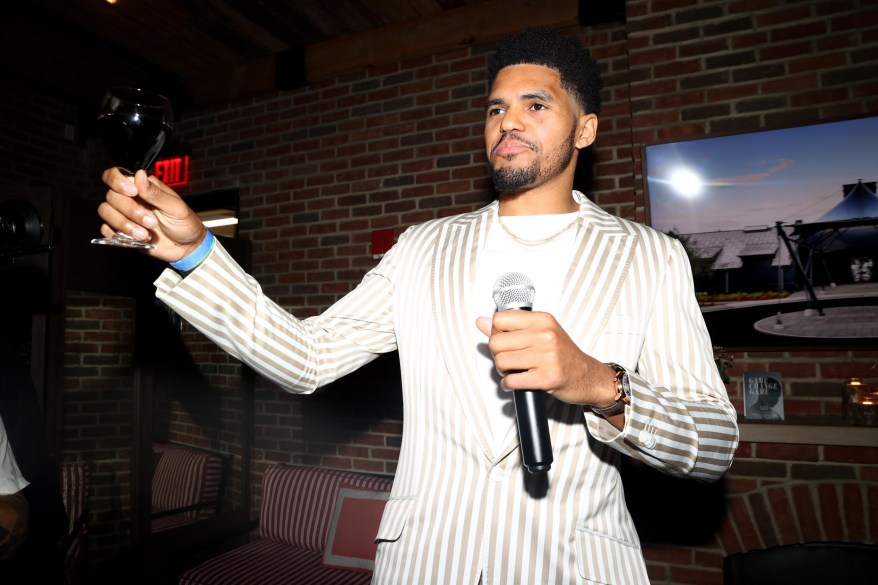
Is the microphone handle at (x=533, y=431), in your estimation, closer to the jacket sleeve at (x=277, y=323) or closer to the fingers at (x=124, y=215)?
the jacket sleeve at (x=277, y=323)

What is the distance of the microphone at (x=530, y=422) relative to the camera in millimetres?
727

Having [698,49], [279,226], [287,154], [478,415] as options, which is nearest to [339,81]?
[287,154]

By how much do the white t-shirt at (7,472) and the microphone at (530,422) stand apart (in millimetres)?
1900

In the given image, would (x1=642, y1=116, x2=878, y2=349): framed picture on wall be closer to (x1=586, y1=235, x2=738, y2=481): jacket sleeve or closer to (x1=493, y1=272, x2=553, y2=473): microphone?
(x1=586, y1=235, x2=738, y2=481): jacket sleeve

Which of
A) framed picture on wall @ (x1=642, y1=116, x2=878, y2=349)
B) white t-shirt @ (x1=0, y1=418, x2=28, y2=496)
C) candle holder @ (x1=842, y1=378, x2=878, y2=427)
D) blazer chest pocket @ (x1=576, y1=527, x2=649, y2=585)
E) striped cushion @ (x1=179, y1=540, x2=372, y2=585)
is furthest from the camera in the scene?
striped cushion @ (x1=179, y1=540, x2=372, y2=585)

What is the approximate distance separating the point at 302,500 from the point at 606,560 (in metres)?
2.89

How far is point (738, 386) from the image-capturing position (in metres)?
2.73

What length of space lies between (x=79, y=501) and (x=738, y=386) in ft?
12.9

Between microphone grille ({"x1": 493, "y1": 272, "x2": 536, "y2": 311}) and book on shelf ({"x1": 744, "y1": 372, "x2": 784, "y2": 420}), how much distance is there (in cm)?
230

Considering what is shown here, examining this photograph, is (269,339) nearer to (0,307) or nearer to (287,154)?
(0,307)

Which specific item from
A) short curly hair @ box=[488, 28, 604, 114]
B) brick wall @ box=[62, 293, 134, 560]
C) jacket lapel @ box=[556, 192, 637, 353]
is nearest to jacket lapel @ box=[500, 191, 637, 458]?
jacket lapel @ box=[556, 192, 637, 353]

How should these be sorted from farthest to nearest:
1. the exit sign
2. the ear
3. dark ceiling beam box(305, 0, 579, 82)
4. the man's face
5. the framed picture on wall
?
1. the exit sign
2. dark ceiling beam box(305, 0, 579, 82)
3. the framed picture on wall
4. the ear
5. the man's face

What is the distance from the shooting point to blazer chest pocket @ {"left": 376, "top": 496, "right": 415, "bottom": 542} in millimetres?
1132

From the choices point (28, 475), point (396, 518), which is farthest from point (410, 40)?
point (396, 518)
